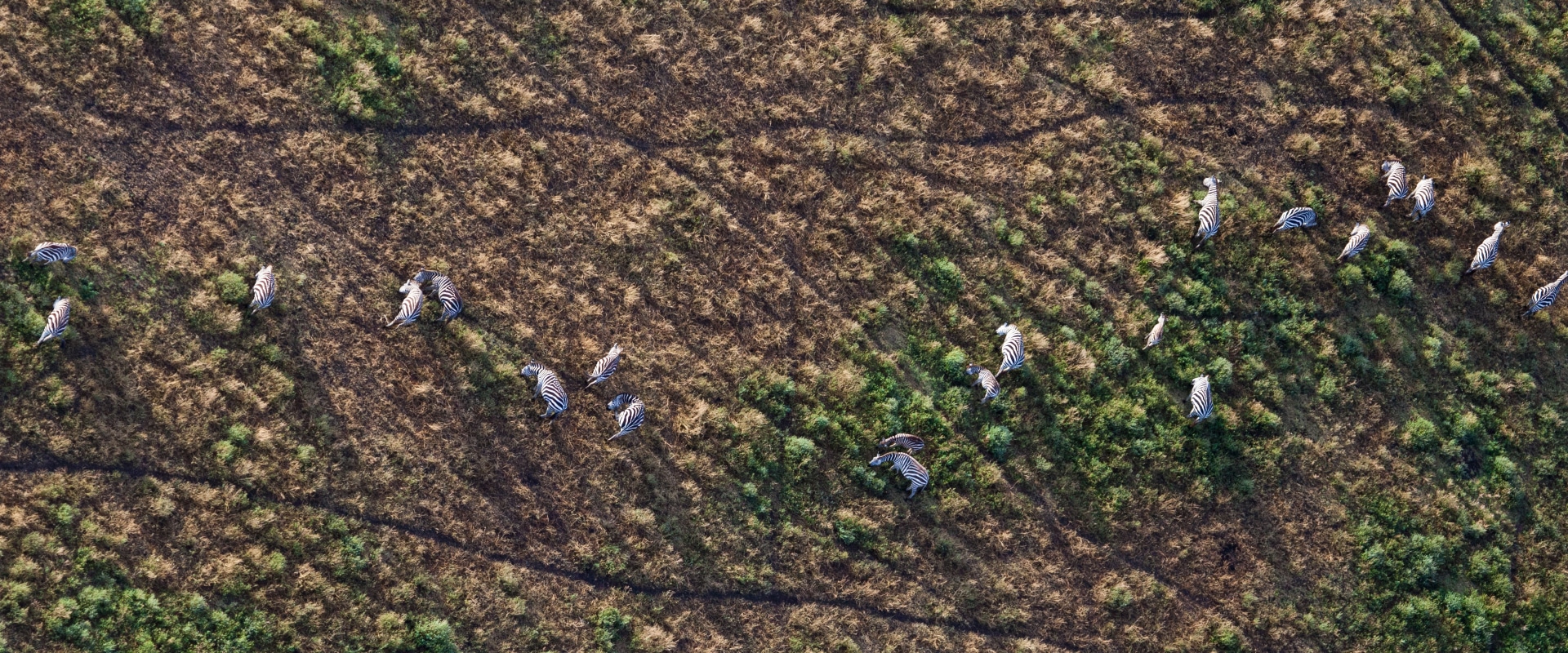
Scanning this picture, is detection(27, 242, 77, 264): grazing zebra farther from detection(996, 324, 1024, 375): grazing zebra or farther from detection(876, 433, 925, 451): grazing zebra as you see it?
detection(996, 324, 1024, 375): grazing zebra

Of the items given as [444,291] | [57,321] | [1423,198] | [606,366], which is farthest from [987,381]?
[57,321]

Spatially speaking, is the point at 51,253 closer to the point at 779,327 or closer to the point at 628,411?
the point at 628,411

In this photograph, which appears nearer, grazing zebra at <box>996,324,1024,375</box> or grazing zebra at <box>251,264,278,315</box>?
grazing zebra at <box>251,264,278,315</box>

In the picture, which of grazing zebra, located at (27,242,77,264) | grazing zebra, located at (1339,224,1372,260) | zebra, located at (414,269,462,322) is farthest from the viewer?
grazing zebra, located at (1339,224,1372,260)

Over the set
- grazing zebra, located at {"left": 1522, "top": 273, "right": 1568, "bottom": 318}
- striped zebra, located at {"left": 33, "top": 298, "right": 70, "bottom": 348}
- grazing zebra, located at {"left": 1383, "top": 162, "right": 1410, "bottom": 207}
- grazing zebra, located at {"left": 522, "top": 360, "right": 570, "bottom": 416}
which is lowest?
→ grazing zebra, located at {"left": 522, "top": 360, "right": 570, "bottom": 416}

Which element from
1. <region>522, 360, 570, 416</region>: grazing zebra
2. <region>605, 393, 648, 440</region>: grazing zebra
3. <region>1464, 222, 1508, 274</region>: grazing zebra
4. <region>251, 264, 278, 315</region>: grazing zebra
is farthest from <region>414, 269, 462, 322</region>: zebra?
<region>1464, 222, 1508, 274</region>: grazing zebra

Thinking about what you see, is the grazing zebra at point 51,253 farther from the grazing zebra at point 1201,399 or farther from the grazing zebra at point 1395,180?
the grazing zebra at point 1395,180

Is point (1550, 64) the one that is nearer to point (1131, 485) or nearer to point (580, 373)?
point (1131, 485)
